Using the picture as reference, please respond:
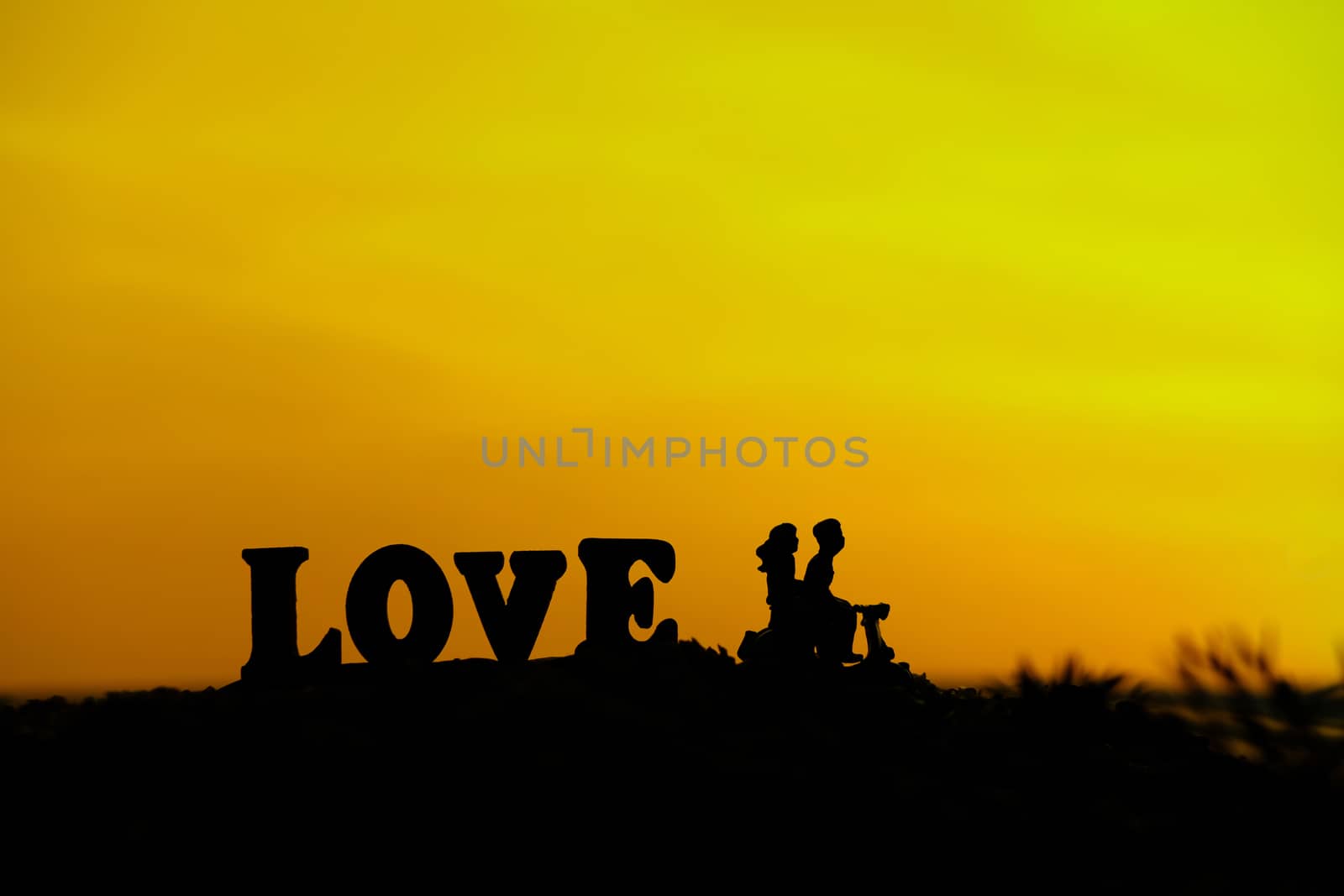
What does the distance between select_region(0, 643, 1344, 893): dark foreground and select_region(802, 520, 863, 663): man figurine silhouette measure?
0.76 m

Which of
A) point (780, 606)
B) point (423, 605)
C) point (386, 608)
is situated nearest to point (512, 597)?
point (423, 605)

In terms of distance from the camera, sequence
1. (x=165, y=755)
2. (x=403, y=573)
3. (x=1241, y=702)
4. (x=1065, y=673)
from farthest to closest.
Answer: (x=1065, y=673), (x=403, y=573), (x=165, y=755), (x=1241, y=702)

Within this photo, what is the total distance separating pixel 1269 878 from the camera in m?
14.8

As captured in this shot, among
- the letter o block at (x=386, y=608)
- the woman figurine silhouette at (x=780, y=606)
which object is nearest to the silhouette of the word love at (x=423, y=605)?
the letter o block at (x=386, y=608)

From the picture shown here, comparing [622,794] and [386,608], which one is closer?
[622,794]

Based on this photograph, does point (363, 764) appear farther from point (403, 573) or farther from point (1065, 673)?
point (1065, 673)

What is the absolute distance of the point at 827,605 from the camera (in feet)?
66.9

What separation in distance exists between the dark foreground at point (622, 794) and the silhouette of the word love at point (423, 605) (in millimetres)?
356

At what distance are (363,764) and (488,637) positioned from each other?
3.61m

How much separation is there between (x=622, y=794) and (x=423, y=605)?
471cm

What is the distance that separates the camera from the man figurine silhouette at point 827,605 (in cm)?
2025

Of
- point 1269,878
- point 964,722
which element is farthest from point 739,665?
point 1269,878

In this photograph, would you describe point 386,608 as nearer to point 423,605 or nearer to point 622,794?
point 423,605

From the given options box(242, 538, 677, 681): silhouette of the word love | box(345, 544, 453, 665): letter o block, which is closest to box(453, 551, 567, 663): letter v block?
box(242, 538, 677, 681): silhouette of the word love
